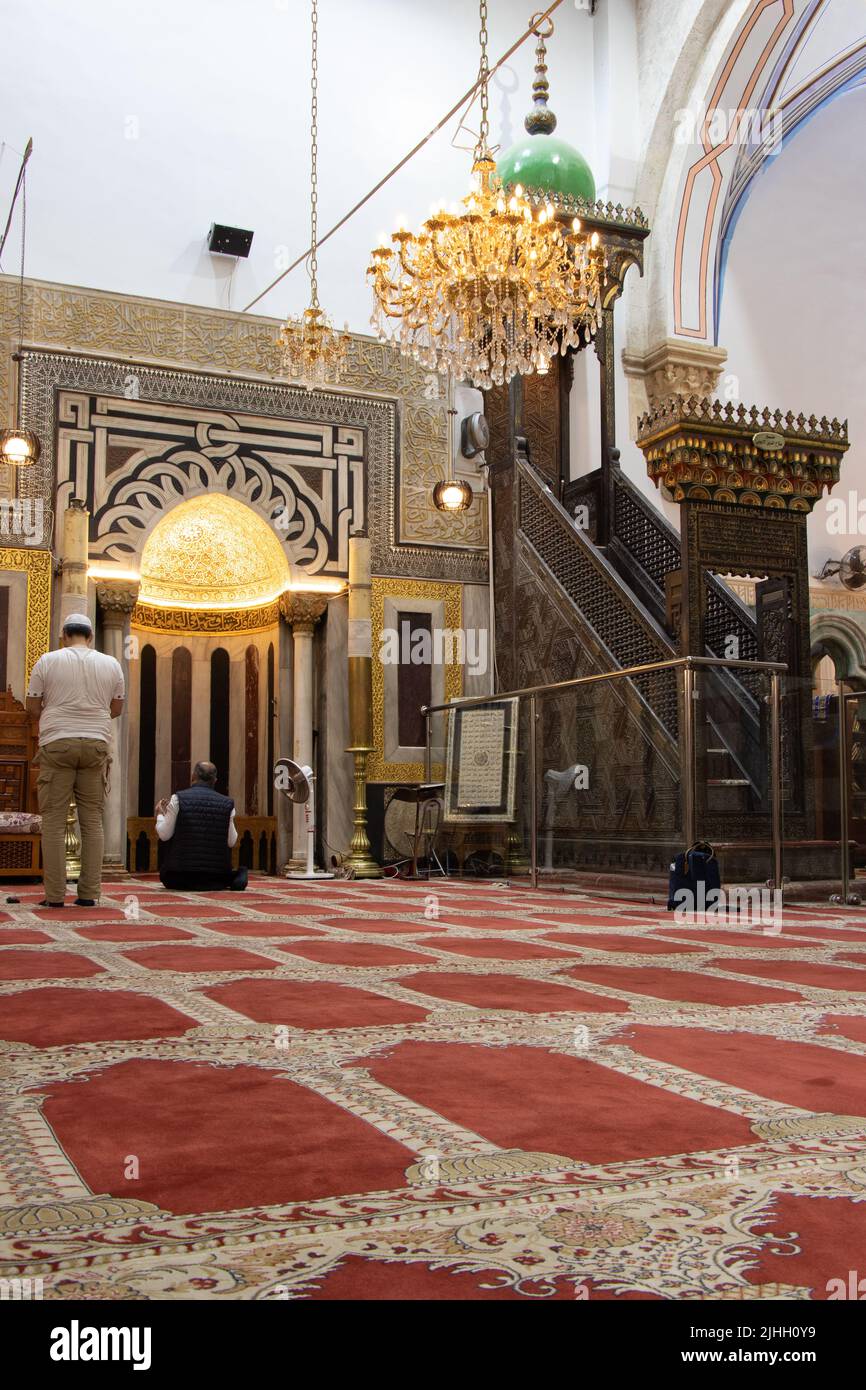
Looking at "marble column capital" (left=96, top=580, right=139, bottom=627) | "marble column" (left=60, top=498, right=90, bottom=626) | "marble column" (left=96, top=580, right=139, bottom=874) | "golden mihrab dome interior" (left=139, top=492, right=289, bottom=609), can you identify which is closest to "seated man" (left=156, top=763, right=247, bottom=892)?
"marble column" (left=96, top=580, right=139, bottom=874)

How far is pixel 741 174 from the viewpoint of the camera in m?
11.3

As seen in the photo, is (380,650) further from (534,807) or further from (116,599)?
(534,807)

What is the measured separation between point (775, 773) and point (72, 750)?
3.47 meters

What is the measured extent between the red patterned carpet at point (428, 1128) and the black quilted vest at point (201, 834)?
3.11m

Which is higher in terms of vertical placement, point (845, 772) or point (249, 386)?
point (249, 386)

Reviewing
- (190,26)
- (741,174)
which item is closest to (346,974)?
(190,26)

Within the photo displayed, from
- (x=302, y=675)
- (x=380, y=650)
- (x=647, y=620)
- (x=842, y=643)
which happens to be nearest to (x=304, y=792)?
(x=302, y=675)

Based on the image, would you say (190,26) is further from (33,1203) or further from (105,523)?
(33,1203)

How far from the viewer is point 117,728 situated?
8.93 meters

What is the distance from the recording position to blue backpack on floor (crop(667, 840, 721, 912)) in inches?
232

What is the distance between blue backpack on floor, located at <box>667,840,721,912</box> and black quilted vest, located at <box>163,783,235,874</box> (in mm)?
2384

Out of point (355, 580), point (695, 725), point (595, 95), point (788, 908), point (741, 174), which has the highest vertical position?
point (595, 95)

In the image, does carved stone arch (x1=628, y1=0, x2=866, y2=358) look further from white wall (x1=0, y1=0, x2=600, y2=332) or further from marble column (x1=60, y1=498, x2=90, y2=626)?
marble column (x1=60, y1=498, x2=90, y2=626)
